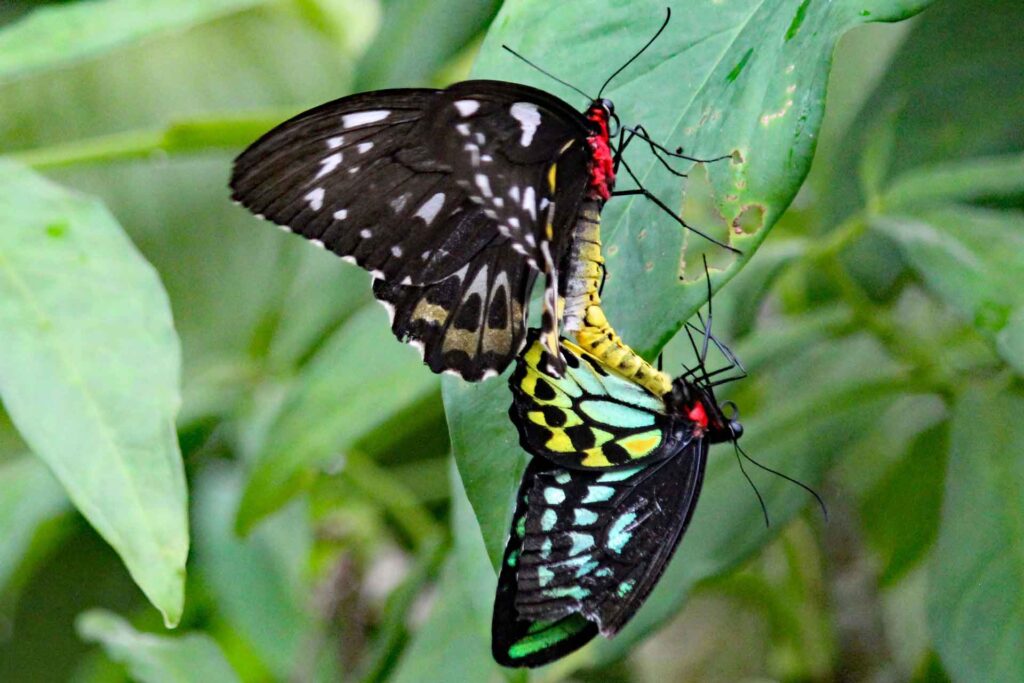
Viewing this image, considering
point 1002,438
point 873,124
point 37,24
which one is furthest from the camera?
point 873,124

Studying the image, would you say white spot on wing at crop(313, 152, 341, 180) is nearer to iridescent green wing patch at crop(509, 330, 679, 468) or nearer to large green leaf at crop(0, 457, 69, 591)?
iridescent green wing patch at crop(509, 330, 679, 468)

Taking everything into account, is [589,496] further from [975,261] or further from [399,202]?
[975,261]

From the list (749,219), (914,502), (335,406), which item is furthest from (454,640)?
(914,502)

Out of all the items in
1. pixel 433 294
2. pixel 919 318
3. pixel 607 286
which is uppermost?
pixel 607 286

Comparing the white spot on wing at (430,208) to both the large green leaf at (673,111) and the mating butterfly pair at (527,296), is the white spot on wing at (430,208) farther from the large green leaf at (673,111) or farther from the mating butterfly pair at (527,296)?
the large green leaf at (673,111)

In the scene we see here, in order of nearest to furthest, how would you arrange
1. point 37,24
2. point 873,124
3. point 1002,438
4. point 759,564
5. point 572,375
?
point 572,375 → point 1002,438 → point 37,24 → point 873,124 → point 759,564

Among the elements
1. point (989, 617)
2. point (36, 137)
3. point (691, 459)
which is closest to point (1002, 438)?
point (989, 617)

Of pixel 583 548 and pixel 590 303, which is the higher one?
pixel 590 303

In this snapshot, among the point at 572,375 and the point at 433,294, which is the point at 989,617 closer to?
the point at 572,375
